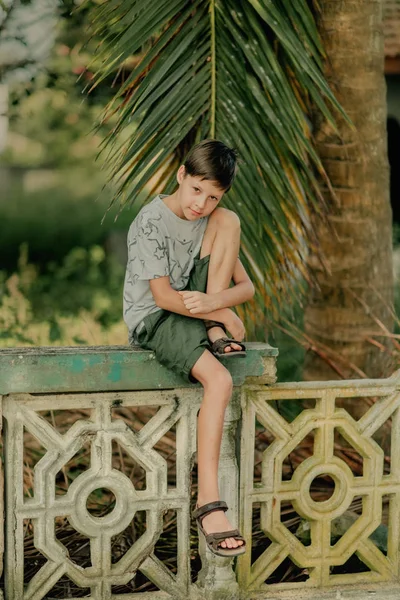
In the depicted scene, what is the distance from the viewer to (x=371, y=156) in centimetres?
479

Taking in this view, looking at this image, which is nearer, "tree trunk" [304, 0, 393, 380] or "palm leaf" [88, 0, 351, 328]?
"palm leaf" [88, 0, 351, 328]

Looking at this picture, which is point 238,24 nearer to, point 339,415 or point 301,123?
point 301,123

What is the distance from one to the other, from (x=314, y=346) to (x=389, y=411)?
141cm

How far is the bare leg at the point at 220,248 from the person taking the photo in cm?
326

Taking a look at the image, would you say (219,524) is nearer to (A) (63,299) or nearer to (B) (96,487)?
(B) (96,487)

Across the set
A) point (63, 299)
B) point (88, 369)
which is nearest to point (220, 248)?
point (88, 369)

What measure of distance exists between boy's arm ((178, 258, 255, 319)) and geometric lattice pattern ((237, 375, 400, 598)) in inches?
12.5

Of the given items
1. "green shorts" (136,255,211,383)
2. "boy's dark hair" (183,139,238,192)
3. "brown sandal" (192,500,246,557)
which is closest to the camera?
"brown sandal" (192,500,246,557)

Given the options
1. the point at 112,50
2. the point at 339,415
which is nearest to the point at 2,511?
the point at 339,415

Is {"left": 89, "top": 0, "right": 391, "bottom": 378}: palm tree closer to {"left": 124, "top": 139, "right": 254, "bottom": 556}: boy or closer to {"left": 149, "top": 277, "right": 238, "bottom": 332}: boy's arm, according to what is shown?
{"left": 124, "top": 139, "right": 254, "bottom": 556}: boy

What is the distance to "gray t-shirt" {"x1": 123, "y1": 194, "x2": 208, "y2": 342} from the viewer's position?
317 cm

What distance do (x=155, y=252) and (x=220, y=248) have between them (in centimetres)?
24

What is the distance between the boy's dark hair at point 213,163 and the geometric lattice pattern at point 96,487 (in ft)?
2.39

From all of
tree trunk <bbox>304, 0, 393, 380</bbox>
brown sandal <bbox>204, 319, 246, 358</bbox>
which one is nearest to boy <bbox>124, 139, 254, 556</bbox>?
brown sandal <bbox>204, 319, 246, 358</bbox>
